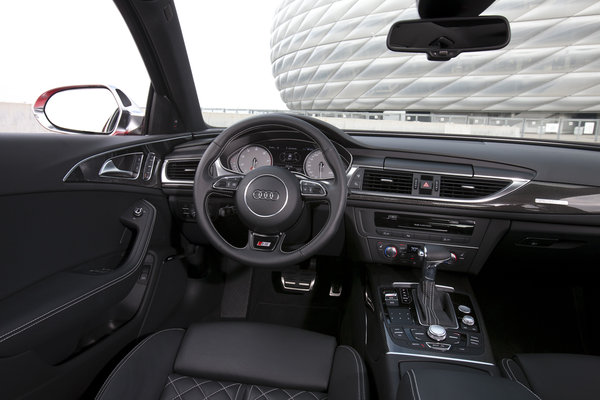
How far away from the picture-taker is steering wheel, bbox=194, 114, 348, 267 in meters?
1.51

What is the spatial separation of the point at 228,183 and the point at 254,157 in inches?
14.4

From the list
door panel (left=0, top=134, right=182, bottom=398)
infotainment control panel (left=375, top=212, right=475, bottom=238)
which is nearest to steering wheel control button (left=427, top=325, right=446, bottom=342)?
infotainment control panel (left=375, top=212, right=475, bottom=238)

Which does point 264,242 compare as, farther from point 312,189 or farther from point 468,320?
point 468,320

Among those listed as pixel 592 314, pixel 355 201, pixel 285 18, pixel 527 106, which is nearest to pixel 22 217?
pixel 355 201

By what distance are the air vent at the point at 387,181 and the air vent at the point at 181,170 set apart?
0.96 meters

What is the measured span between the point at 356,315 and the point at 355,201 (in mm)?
753

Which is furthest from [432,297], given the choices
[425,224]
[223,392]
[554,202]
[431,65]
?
[431,65]

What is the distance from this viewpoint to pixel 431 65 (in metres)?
14.6

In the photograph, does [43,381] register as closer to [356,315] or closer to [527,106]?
[356,315]

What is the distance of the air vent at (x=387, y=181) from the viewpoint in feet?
6.31

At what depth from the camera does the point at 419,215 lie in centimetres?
197

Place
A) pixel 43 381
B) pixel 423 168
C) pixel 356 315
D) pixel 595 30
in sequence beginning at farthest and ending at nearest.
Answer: pixel 595 30 → pixel 356 315 → pixel 423 168 → pixel 43 381

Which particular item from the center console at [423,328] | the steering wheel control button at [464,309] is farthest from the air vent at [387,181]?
the steering wheel control button at [464,309]

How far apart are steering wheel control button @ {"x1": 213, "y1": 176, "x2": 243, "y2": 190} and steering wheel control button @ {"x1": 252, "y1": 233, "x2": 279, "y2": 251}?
0.75ft
